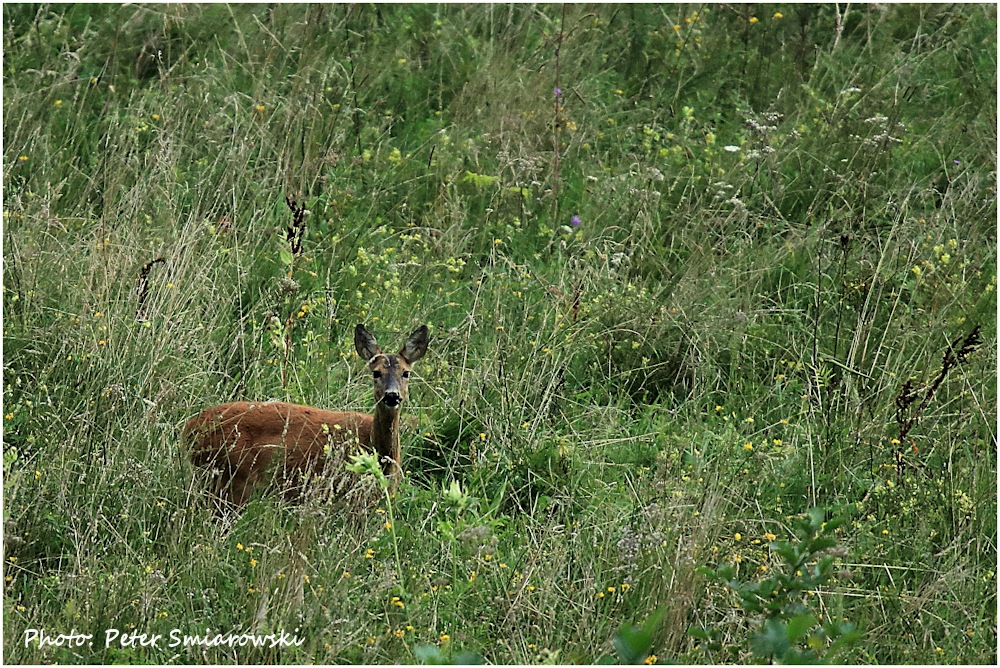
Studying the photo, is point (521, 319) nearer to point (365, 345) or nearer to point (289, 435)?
point (365, 345)

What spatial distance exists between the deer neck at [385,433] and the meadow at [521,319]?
12 centimetres

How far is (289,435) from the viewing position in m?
4.89

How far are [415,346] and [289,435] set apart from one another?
0.56m

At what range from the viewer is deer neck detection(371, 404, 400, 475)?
4.91 metres

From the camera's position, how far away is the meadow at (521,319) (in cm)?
413

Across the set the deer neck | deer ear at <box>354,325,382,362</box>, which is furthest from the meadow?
deer ear at <box>354,325,382,362</box>

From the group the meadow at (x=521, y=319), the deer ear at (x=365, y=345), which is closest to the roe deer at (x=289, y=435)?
the deer ear at (x=365, y=345)

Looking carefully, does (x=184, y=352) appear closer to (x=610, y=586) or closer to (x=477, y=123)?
(x=610, y=586)

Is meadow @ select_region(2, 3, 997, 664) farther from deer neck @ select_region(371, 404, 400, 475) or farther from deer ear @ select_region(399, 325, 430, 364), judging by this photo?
deer ear @ select_region(399, 325, 430, 364)

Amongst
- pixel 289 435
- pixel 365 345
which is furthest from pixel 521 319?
pixel 289 435

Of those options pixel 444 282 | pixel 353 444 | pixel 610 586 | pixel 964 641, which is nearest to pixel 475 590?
pixel 610 586

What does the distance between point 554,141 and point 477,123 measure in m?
0.52

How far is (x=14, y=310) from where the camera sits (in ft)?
17.4

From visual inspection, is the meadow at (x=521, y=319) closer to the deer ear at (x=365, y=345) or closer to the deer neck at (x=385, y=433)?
the deer neck at (x=385, y=433)
